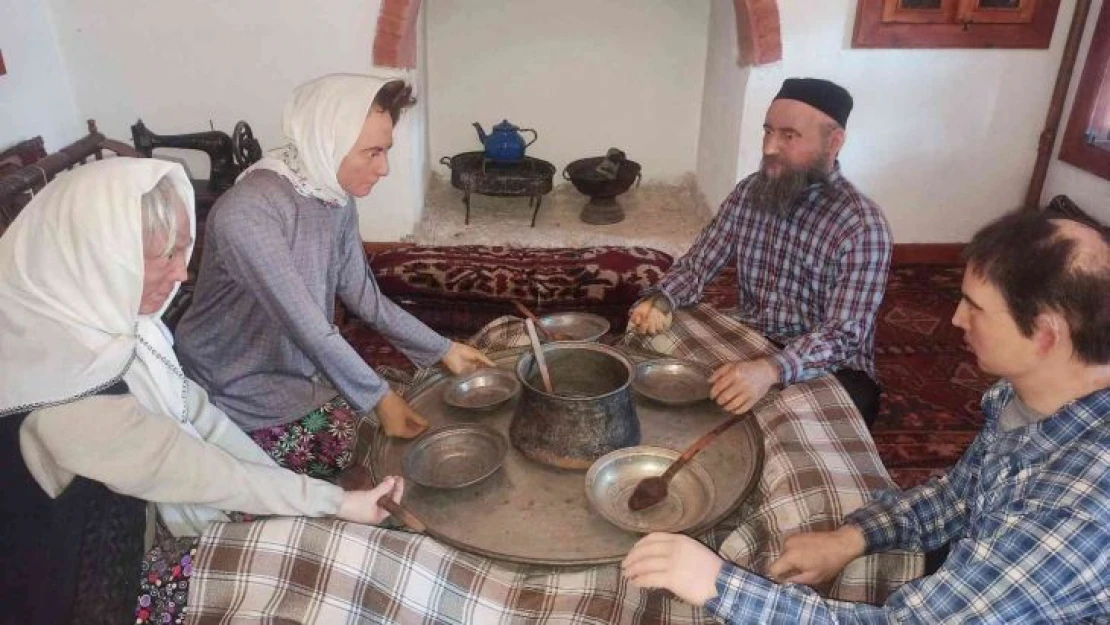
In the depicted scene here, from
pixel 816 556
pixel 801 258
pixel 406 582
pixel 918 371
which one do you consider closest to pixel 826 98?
pixel 801 258

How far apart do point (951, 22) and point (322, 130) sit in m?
3.31

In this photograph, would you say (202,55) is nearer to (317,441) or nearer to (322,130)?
(322,130)

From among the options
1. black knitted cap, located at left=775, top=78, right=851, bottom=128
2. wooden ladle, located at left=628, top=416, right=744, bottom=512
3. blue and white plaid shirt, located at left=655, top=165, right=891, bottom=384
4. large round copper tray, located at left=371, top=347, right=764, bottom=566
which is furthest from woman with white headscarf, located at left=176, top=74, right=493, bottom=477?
black knitted cap, located at left=775, top=78, right=851, bottom=128

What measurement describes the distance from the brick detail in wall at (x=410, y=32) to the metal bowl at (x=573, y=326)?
2.10 m

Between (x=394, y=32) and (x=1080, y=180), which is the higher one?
(x=394, y=32)

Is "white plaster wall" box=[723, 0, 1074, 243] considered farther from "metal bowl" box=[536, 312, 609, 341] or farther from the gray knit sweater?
the gray knit sweater

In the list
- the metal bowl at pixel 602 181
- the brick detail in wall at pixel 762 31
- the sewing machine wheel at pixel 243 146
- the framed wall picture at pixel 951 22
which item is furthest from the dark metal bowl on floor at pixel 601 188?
the sewing machine wheel at pixel 243 146

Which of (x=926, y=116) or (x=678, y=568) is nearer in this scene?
(x=678, y=568)

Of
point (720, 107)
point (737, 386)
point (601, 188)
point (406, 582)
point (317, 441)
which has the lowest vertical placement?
point (601, 188)

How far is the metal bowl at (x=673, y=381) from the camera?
1.84 meters

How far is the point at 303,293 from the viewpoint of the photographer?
1765mm

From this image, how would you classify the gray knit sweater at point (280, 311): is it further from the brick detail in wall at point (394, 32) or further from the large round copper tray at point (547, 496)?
the brick detail in wall at point (394, 32)

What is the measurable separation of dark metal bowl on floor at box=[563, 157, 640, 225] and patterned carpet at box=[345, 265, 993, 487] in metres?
0.97

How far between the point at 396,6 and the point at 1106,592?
139 inches
